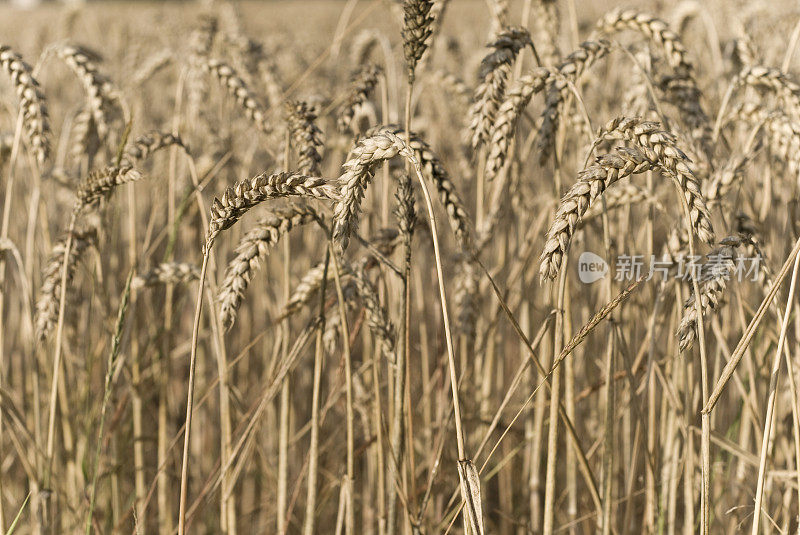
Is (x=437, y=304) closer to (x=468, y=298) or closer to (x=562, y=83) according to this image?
(x=468, y=298)

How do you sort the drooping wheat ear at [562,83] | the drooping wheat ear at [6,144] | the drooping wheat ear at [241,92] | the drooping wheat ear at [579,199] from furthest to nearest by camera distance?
1. the drooping wheat ear at [6,144]
2. the drooping wheat ear at [241,92]
3. the drooping wheat ear at [562,83]
4. the drooping wheat ear at [579,199]

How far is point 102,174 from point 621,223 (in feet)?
4.05

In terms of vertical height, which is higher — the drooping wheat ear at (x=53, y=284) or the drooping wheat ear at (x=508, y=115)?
the drooping wheat ear at (x=508, y=115)

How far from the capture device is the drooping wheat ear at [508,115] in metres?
1.28

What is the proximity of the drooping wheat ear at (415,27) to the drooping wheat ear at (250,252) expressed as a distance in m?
0.33

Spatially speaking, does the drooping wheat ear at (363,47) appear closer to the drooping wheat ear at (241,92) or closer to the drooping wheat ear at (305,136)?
the drooping wheat ear at (241,92)

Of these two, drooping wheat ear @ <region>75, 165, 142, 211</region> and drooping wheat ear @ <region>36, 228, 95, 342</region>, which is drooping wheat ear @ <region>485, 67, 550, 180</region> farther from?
drooping wheat ear @ <region>36, 228, 95, 342</region>

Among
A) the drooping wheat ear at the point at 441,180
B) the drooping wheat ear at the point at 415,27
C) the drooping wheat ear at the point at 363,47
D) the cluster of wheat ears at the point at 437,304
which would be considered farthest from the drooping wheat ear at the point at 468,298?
the drooping wheat ear at the point at 363,47

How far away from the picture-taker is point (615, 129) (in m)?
1.17

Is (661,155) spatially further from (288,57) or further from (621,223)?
(288,57)

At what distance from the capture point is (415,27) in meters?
1.14

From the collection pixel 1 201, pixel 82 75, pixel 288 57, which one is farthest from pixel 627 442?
pixel 288 57

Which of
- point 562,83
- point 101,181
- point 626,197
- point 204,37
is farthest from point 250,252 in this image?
point 204,37

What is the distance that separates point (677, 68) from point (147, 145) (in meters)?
1.23
